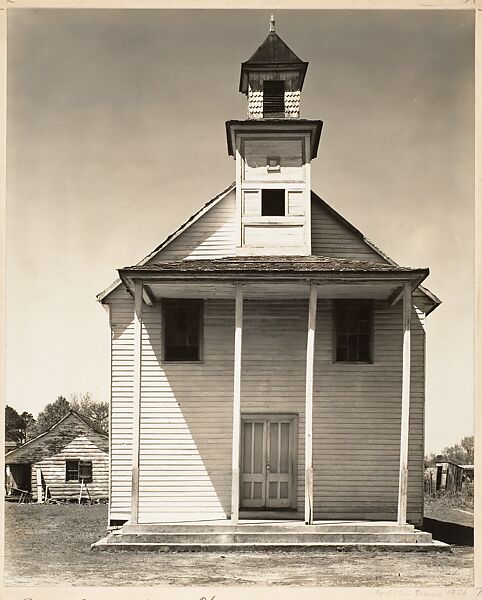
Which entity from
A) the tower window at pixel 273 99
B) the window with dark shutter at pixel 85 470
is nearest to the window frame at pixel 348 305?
the tower window at pixel 273 99

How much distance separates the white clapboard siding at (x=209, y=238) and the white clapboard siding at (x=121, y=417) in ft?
5.95

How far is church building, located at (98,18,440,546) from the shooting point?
827 inches

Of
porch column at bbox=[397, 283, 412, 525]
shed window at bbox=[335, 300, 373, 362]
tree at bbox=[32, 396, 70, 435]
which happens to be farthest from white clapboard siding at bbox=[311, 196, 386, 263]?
tree at bbox=[32, 396, 70, 435]

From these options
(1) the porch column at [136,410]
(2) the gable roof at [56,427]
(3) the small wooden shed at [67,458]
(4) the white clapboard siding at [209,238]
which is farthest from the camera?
(3) the small wooden shed at [67,458]

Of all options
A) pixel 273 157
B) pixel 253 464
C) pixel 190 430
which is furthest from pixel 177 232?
pixel 253 464

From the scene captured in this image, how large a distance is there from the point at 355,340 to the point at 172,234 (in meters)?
4.70

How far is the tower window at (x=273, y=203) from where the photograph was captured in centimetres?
2178

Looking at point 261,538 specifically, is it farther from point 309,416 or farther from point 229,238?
point 229,238

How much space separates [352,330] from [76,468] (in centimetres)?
1826

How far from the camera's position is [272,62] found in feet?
71.3

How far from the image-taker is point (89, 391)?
25234 mm

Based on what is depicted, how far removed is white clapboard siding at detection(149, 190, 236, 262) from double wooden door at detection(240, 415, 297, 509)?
382 cm

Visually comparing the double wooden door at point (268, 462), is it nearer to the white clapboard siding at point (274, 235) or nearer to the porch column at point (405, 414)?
the porch column at point (405, 414)

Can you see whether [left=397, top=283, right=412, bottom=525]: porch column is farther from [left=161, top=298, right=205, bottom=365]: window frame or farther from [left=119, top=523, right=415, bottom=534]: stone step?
[left=161, top=298, right=205, bottom=365]: window frame
